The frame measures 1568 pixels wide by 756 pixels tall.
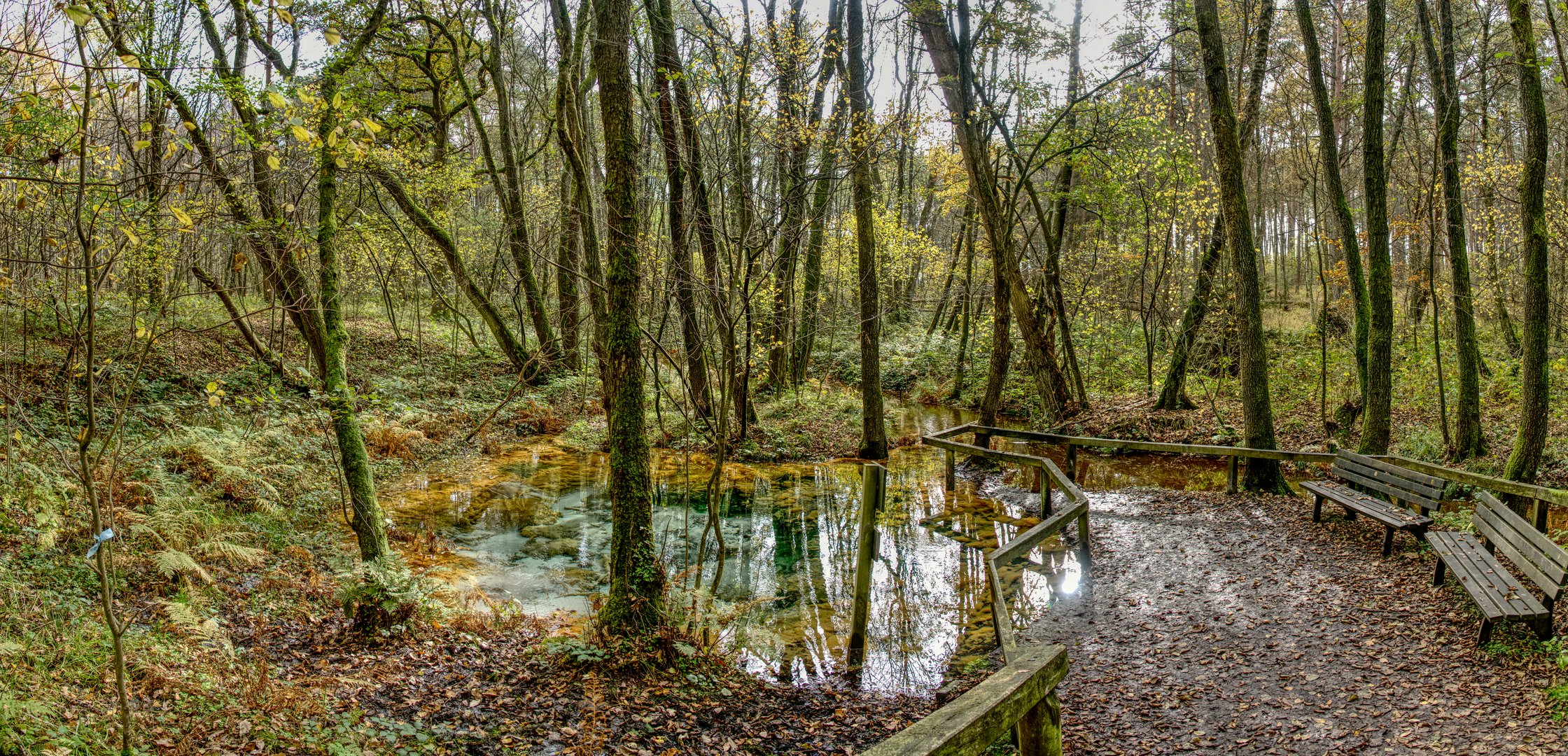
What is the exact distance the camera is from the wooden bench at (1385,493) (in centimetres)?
785

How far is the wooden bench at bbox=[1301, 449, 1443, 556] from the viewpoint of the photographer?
785 cm

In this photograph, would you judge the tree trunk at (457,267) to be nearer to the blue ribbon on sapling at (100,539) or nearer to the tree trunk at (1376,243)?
the blue ribbon on sapling at (100,539)

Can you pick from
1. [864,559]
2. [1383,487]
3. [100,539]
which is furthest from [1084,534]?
[100,539]

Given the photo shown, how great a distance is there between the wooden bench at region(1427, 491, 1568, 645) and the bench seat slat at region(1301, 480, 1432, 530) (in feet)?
1.65

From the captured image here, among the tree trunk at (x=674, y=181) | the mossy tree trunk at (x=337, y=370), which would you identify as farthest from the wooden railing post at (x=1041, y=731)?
the mossy tree trunk at (x=337, y=370)

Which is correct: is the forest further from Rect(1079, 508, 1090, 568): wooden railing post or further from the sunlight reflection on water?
Rect(1079, 508, 1090, 568): wooden railing post

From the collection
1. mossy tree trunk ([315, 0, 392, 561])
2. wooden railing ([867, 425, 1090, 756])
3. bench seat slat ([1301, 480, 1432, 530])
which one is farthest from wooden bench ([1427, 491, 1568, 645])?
mossy tree trunk ([315, 0, 392, 561])

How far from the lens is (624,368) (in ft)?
20.6

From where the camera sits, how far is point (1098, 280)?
78.5ft

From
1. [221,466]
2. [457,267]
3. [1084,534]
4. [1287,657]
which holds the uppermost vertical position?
[457,267]

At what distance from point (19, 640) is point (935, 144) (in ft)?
70.5

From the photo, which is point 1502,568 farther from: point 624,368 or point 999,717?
point 624,368

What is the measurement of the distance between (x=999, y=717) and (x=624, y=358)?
4197 mm

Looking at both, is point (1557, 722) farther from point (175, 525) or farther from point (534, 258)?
point (534, 258)
